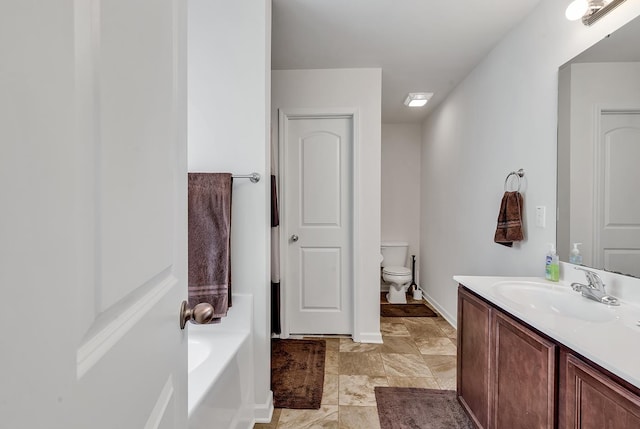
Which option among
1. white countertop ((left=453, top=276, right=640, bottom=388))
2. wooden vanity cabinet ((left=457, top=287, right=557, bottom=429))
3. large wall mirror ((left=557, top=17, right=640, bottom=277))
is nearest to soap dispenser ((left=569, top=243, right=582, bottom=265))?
large wall mirror ((left=557, top=17, right=640, bottom=277))

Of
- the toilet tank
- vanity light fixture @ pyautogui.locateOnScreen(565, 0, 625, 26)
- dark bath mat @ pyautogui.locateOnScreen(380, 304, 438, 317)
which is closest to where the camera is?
vanity light fixture @ pyautogui.locateOnScreen(565, 0, 625, 26)

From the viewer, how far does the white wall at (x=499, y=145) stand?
1.71m

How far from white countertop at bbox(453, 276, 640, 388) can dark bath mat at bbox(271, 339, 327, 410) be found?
4.04 feet

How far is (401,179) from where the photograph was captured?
13.9 feet

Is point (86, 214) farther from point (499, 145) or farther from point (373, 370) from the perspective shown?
point (499, 145)

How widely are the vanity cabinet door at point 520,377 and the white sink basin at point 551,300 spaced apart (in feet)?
0.41

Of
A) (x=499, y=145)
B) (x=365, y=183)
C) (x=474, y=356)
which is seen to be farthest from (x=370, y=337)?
(x=499, y=145)

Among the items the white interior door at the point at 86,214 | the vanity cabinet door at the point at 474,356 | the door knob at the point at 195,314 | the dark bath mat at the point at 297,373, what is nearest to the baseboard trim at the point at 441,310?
the vanity cabinet door at the point at 474,356

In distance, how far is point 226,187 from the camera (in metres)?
1.55

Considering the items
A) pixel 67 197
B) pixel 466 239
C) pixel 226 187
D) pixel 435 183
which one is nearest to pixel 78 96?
pixel 67 197

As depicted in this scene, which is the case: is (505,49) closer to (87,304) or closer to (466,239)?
(466,239)

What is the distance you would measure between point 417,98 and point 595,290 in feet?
7.92

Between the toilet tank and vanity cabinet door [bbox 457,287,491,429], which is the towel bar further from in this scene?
the toilet tank

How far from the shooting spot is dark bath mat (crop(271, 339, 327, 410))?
1867 mm
